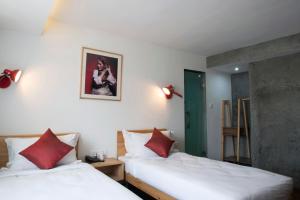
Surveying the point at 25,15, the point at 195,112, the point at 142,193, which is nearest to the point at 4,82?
the point at 25,15

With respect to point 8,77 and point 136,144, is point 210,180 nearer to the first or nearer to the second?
point 136,144

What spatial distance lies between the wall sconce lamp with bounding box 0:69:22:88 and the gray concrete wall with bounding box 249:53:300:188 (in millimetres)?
4015

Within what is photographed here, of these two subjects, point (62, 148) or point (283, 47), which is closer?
point (62, 148)

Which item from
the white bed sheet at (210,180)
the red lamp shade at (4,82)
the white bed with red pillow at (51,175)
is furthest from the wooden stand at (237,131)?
the red lamp shade at (4,82)

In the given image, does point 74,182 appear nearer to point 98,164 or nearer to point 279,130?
point 98,164

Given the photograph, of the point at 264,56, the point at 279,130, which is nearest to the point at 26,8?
the point at 264,56

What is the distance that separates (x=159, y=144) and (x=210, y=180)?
1.33m

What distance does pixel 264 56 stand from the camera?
3.92 m

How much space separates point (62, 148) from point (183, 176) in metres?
1.49

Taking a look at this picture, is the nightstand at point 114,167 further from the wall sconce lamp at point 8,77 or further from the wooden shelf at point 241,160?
the wooden shelf at point 241,160

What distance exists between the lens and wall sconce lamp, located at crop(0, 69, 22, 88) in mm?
2570

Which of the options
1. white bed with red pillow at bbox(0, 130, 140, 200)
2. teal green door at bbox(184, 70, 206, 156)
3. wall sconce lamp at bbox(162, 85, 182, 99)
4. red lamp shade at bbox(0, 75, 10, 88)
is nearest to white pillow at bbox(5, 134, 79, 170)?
white bed with red pillow at bbox(0, 130, 140, 200)

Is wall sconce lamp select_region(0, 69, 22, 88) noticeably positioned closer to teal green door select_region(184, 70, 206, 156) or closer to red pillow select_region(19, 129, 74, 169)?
red pillow select_region(19, 129, 74, 169)

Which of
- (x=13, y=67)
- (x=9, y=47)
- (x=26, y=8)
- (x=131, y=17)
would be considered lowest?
(x=13, y=67)
